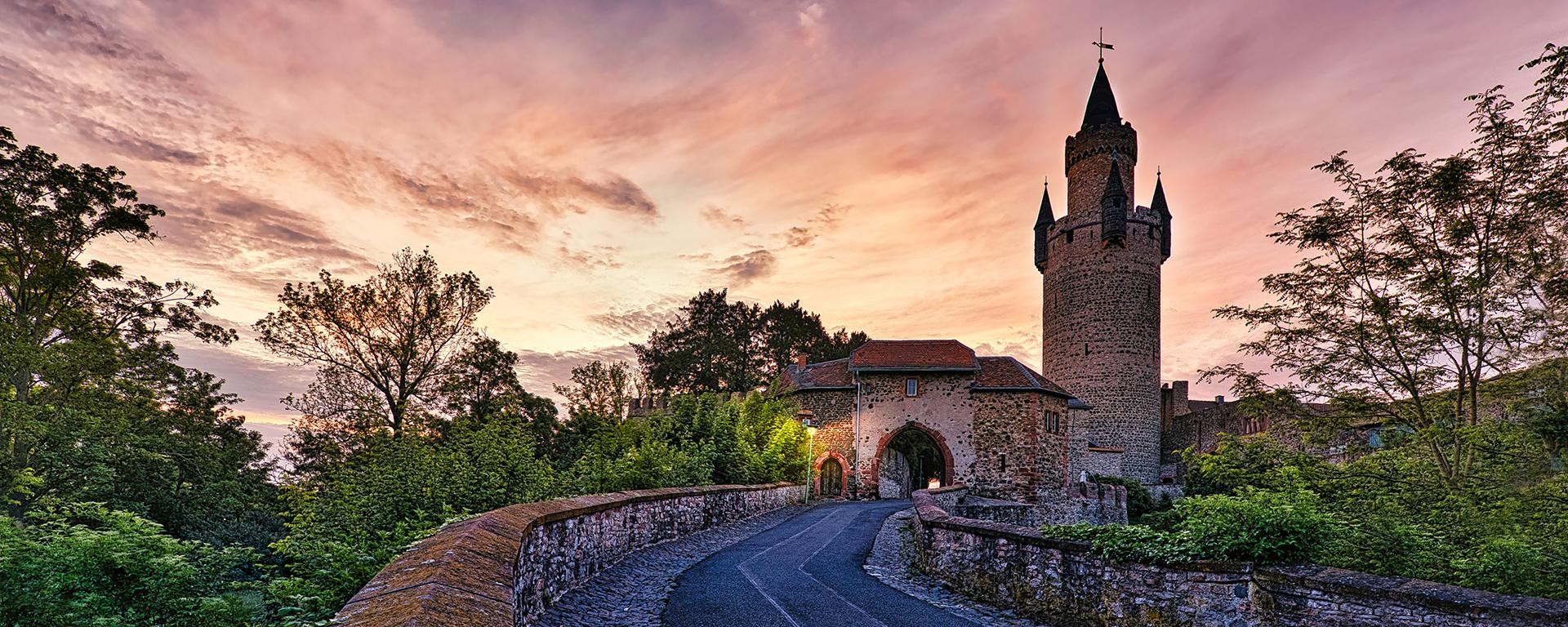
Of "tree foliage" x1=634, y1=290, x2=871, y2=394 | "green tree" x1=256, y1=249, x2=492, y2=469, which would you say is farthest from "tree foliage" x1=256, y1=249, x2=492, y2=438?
"tree foliage" x1=634, y1=290, x2=871, y2=394

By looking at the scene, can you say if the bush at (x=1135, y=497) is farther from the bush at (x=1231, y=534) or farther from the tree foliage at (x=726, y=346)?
the bush at (x=1231, y=534)

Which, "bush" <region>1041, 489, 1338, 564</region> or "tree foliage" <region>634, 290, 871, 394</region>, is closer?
"bush" <region>1041, 489, 1338, 564</region>

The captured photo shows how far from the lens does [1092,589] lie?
7.63m

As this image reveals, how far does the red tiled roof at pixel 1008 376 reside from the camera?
31734mm

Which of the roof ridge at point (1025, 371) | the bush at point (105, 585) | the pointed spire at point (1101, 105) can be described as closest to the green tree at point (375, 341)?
the bush at point (105, 585)

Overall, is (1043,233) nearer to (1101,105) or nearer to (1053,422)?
(1101,105)

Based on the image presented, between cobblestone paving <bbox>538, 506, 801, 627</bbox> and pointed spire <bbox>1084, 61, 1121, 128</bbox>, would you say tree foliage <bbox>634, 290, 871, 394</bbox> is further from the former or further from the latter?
cobblestone paving <bbox>538, 506, 801, 627</bbox>

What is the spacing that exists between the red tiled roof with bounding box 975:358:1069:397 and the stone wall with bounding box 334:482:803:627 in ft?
69.4

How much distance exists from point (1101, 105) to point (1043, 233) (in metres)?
7.95

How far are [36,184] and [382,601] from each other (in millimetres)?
23286

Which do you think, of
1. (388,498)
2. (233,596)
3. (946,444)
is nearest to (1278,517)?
(388,498)

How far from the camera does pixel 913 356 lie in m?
33.6

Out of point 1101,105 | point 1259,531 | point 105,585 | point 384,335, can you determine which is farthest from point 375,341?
point 1101,105

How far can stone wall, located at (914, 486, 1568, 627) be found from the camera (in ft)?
16.4
